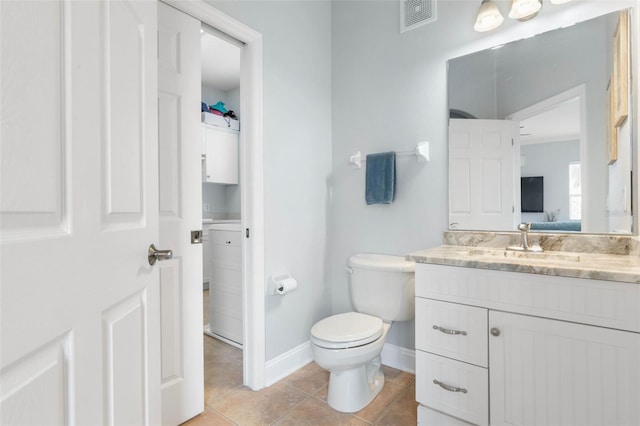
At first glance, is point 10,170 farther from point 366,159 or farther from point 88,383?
point 366,159

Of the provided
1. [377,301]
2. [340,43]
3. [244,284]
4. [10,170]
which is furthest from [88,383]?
[340,43]

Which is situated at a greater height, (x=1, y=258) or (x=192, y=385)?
(x=1, y=258)

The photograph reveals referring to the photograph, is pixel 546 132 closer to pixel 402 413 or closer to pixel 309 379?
pixel 402 413

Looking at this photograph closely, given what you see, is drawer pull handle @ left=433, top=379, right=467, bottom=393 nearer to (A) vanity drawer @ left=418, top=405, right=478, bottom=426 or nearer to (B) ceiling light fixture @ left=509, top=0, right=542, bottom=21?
(A) vanity drawer @ left=418, top=405, right=478, bottom=426

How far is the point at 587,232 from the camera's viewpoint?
4.99 ft

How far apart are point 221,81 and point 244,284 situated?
9.90ft

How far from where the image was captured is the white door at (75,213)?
464mm

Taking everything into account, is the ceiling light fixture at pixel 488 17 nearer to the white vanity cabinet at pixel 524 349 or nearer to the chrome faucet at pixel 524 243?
the chrome faucet at pixel 524 243

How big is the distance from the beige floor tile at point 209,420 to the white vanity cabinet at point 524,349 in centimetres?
97

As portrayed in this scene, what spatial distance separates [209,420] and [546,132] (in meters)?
2.28

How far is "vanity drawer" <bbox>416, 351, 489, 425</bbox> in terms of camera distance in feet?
4.34

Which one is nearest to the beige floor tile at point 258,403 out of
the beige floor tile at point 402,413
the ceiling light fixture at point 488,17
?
the beige floor tile at point 402,413

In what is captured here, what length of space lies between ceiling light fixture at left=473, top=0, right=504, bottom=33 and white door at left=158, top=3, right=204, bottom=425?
1.50 m

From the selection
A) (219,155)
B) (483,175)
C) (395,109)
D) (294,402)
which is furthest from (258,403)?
(219,155)
